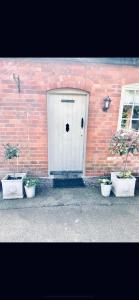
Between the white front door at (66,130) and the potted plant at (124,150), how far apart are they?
1.04 meters

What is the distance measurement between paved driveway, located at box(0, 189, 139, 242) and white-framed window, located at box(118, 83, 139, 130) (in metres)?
2.04

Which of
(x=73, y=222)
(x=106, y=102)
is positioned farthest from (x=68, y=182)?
(x=106, y=102)

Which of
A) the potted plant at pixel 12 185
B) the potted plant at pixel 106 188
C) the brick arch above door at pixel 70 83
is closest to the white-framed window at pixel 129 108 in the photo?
the brick arch above door at pixel 70 83

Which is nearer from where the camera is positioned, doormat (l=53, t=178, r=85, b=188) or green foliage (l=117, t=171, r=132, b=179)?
green foliage (l=117, t=171, r=132, b=179)

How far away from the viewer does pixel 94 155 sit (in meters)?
5.33

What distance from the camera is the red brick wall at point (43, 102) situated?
4652mm

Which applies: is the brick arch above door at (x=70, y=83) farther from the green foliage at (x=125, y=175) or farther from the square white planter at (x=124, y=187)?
the square white planter at (x=124, y=187)

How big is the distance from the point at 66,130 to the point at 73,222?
249cm

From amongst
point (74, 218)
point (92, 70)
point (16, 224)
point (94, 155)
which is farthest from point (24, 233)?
point (92, 70)

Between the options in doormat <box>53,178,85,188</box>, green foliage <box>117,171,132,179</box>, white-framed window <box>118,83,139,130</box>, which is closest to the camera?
green foliage <box>117,171,132,179</box>

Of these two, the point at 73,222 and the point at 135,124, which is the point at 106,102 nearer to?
the point at 135,124

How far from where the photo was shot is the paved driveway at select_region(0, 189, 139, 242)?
11.0 ft

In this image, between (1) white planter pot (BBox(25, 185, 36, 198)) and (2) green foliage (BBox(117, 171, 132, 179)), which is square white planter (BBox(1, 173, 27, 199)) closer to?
(1) white planter pot (BBox(25, 185, 36, 198))

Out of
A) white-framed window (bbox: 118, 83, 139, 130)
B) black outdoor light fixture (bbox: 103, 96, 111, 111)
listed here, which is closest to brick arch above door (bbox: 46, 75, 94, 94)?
black outdoor light fixture (bbox: 103, 96, 111, 111)
